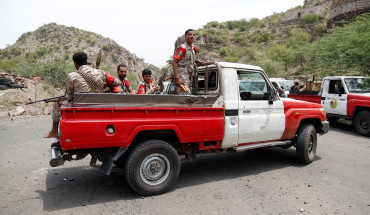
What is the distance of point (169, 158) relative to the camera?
3.68 m

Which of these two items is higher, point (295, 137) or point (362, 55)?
point (362, 55)

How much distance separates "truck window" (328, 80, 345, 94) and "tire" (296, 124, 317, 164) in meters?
4.37

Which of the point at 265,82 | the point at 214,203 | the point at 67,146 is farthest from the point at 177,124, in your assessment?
the point at 265,82

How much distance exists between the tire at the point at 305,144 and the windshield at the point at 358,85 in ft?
14.9

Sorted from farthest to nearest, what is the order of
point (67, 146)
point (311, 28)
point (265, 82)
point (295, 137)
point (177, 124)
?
1. point (311, 28)
2. point (295, 137)
3. point (265, 82)
4. point (177, 124)
5. point (67, 146)

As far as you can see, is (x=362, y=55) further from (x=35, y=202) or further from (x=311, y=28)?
(x=311, y=28)

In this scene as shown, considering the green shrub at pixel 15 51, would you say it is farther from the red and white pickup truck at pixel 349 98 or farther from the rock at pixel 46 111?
the red and white pickup truck at pixel 349 98

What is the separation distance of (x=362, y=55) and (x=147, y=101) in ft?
34.8

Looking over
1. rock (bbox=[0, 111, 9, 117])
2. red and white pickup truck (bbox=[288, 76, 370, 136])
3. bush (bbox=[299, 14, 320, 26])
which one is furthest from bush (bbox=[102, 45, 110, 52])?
red and white pickup truck (bbox=[288, 76, 370, 136])

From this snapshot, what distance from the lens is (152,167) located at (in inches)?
143

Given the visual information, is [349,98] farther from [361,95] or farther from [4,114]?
[4,114]

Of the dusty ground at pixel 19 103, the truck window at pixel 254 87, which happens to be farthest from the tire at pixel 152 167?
the dusty ground at pixel 19 103

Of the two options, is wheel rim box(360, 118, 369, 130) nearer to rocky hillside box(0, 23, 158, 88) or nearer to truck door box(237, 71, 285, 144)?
truck door box(237, 71, 285, 144)

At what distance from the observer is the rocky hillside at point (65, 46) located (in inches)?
2087
